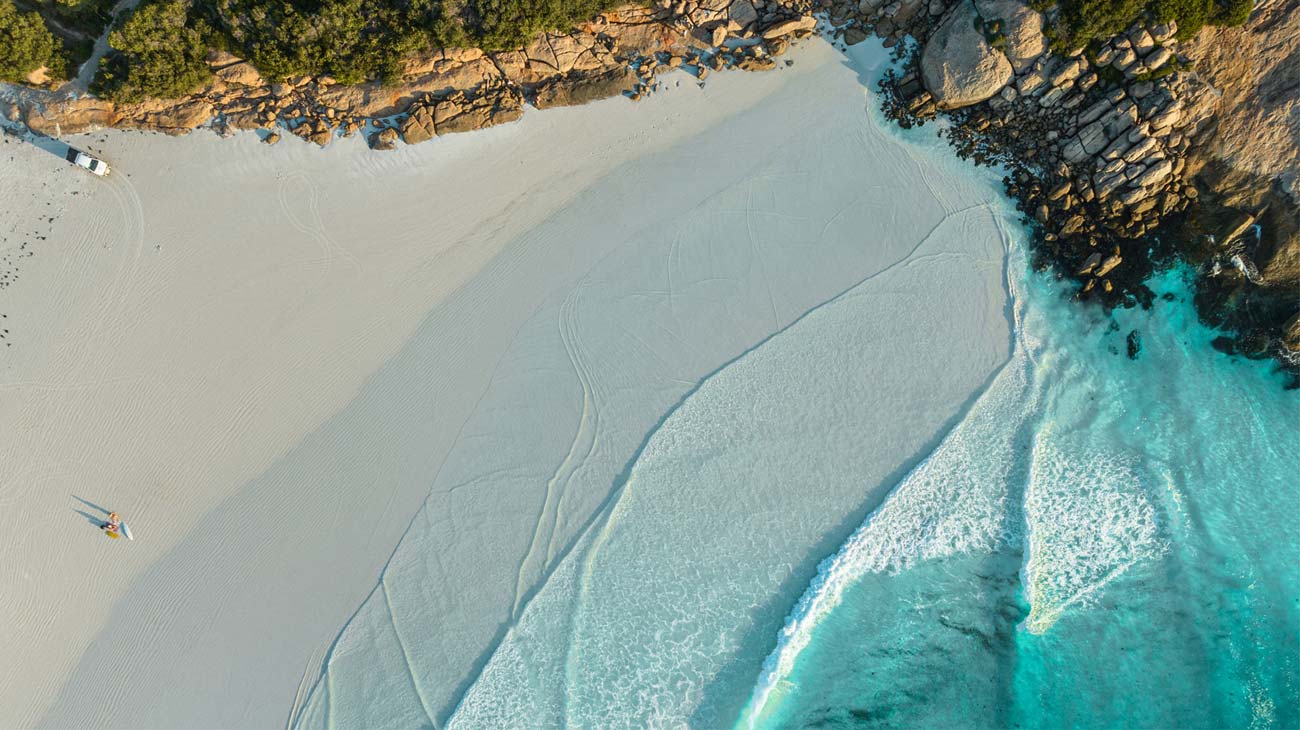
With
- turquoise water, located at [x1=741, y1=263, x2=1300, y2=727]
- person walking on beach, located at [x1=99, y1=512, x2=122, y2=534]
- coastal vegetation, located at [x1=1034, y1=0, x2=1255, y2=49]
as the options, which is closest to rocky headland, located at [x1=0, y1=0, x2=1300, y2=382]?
coastal vegetation, located at [x1=1034, y1=0, x2=1255, y2=49]

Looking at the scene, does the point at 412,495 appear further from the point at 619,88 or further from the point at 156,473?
the point at 619,88

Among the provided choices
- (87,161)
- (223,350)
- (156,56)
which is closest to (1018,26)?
(156,56)

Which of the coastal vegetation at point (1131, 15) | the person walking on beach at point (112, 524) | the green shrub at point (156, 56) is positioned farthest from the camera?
the person walking on beach at point (112, 524)

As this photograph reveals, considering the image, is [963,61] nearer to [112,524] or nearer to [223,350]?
[223,350]

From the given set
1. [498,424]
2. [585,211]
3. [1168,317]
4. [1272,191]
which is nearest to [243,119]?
[585,211]

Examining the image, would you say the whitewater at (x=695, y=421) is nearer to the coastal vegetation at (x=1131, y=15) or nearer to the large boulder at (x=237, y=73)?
the coastal vegetation at (x=1131, y=15)

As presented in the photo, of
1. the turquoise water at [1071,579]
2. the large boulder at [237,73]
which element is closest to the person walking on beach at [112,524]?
the large boulder at [237,73]
